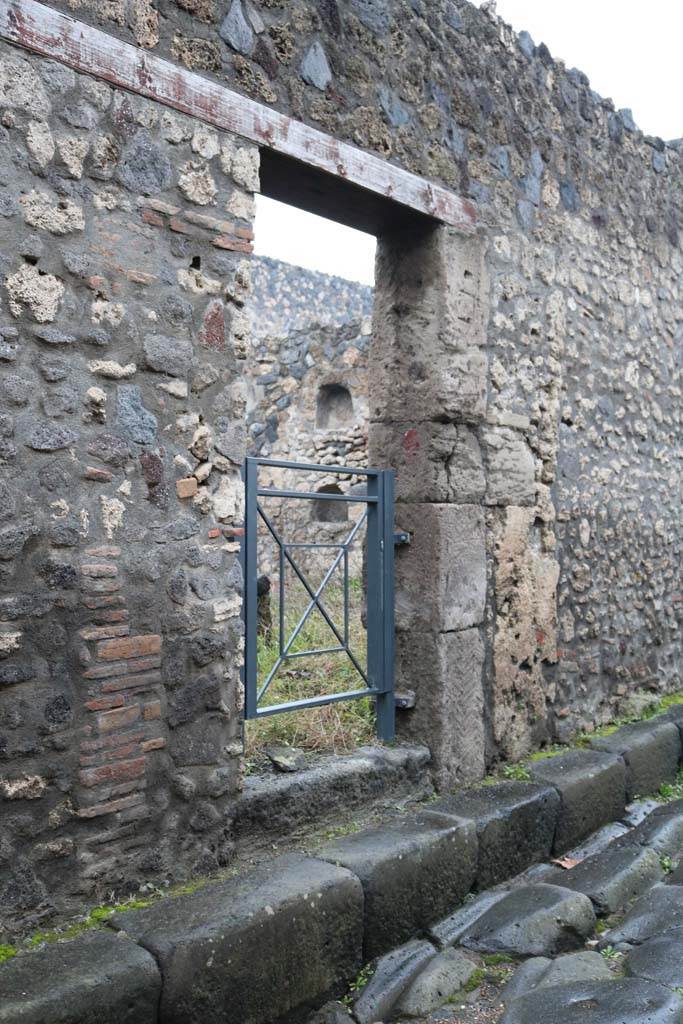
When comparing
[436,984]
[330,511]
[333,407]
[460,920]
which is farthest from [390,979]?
[333,407]

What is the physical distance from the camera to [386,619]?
393cm

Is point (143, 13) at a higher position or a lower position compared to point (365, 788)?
higher

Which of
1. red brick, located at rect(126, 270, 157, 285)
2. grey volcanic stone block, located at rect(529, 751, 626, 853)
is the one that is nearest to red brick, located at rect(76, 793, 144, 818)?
red brick, located at rect(126, 270, 157, 285)

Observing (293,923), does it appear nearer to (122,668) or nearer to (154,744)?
(154,744)

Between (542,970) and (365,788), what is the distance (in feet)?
2.99

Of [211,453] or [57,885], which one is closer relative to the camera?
[57,885]

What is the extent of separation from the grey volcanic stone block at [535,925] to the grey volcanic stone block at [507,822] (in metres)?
0.23

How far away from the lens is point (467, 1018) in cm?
281

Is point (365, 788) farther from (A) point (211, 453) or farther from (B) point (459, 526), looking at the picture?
(A) point (211, 453)

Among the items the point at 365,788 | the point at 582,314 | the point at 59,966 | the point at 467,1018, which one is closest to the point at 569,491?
the point at 582,314

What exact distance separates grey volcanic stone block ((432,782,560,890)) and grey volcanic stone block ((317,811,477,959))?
0.37ft

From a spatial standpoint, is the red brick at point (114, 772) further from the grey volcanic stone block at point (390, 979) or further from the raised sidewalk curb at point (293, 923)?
the grey volcanic stone block at point (390, 979)

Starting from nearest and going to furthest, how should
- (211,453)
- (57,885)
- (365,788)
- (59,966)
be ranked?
1. (59,966)
2. (57,885)
3. (211,453)
4. (365,788)

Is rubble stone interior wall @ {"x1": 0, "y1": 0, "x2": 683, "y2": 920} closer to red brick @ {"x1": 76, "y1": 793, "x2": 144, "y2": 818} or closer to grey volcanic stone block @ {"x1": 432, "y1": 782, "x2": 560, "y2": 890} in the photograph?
red brick @ {"x1": 76, "y1": 793, "x2": 144, "y2": 818}
